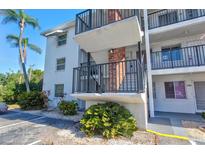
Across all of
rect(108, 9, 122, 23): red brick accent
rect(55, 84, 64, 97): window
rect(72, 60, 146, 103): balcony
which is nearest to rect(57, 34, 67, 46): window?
rect(55, 84, 64, 97): window

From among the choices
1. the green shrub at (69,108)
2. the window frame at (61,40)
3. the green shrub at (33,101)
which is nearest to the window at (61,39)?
the window frame at (61,40)

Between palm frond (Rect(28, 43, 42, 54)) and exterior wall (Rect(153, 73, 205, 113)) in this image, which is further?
palm frond (Rect(28, 43, 42, 54))

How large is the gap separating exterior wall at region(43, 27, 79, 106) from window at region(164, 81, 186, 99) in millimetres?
8434

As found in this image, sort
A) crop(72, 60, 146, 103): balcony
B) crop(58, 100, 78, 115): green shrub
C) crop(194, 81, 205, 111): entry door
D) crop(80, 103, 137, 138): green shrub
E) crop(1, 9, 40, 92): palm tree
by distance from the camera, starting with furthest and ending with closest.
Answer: crop(1, 9, 40, 92): palm tree
crop(58, 100, 78, 115): green shrub
crop(194, 81, 205, 111): entry door
crop(72, 60, 146, 103): balcony
crop(80, 103, 137, 138): green shrub

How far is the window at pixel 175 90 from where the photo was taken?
992 centimetres

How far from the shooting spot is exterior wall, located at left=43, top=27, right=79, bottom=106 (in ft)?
42.5

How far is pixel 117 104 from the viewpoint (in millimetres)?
6027

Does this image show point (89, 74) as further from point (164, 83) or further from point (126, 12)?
point (164, 83)

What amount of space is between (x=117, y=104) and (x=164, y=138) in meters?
2.26

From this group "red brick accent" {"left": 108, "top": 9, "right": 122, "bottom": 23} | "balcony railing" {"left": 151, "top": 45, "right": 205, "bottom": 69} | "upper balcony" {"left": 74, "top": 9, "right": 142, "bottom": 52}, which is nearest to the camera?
"upper balcony" {"left": 74, "top": 9, "right": 142, "bottom": 52}

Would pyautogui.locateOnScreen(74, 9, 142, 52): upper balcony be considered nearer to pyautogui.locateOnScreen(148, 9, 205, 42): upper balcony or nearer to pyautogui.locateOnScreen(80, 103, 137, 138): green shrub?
pyautogui.locateOnScreen(80, 103, 137, 138): green shrub

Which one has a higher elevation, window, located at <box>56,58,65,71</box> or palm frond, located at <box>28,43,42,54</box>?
palm frond, located at <box>28,43,42,54</box>
